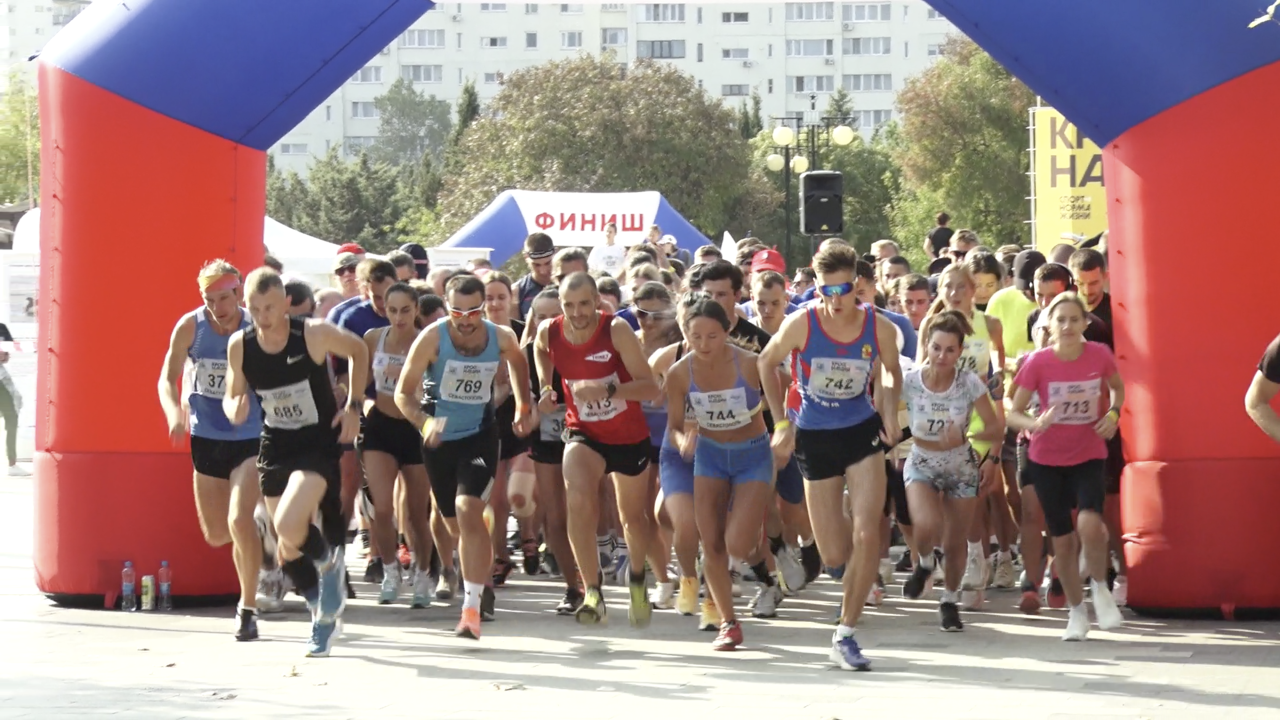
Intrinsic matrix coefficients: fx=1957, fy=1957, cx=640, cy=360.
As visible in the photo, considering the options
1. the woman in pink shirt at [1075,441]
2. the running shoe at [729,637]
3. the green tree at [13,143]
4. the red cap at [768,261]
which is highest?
the green tree at [13,143]

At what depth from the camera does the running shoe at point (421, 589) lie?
1112cm

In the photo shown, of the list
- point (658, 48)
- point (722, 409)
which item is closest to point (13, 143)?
point (658, 48)

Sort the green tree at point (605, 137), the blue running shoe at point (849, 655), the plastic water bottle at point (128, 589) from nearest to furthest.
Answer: the blue running shoe at point (849, 655) → the plastic water bottle at point (128, 589) → the green tree at point (605, 137)

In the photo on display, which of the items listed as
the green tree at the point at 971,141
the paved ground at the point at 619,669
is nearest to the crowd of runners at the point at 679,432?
the paved ground at the point at 619,669

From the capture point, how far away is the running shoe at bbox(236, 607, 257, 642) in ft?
32.2

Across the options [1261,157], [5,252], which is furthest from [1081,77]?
[5,252]

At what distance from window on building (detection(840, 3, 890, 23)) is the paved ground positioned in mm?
115226

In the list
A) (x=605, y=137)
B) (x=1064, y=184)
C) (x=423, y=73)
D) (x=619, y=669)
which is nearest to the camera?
(x=619, y=669)

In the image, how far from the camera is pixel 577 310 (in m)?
9.79

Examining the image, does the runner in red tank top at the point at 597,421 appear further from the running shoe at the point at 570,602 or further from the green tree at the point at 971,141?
the green tree at the point at 971,141

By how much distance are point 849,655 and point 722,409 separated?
1.40 m

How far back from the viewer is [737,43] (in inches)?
4796

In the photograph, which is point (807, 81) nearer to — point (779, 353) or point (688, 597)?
point (688, 597)

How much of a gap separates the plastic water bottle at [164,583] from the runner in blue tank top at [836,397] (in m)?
3.84
